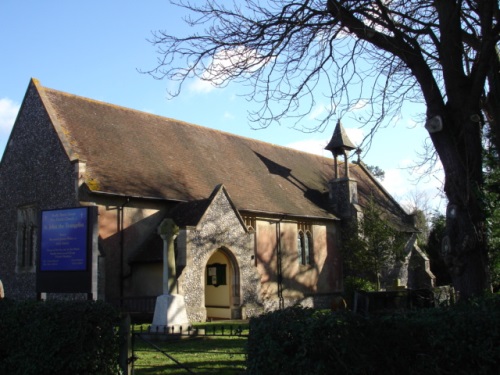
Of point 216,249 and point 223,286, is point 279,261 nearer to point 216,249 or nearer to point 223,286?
point 223,286

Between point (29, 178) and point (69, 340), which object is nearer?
point (69, 340)

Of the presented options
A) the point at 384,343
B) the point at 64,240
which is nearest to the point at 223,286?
the point at 64,240

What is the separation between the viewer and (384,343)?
5.25 meters

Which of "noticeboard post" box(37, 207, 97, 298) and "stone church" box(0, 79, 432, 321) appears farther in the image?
"stone church" box(0, 79, 432, 321)

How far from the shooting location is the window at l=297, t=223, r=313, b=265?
27281 mm

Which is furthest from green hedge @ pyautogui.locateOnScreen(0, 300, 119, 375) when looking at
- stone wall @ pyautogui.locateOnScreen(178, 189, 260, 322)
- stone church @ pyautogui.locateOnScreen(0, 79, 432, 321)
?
stone wall @ pyautogui.locateOnScreen(178, 189, 260, 322)

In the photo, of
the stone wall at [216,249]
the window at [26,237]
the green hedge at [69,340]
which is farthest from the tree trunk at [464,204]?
the window at [26,237]

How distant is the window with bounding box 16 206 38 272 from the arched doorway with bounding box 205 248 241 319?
7352mm

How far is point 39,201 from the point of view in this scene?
2164 centimetres

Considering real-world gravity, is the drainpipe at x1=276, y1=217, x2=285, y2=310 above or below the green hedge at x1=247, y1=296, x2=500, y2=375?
above

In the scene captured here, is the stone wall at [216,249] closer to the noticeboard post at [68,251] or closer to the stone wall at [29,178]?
the stone wall at [29,178]

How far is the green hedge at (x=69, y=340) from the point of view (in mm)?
7227

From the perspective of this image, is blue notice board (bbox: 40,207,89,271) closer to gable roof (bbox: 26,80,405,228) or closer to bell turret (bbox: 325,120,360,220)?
gable roof (bbox: 26,80,405,228)

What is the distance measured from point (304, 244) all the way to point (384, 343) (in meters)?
22.3
